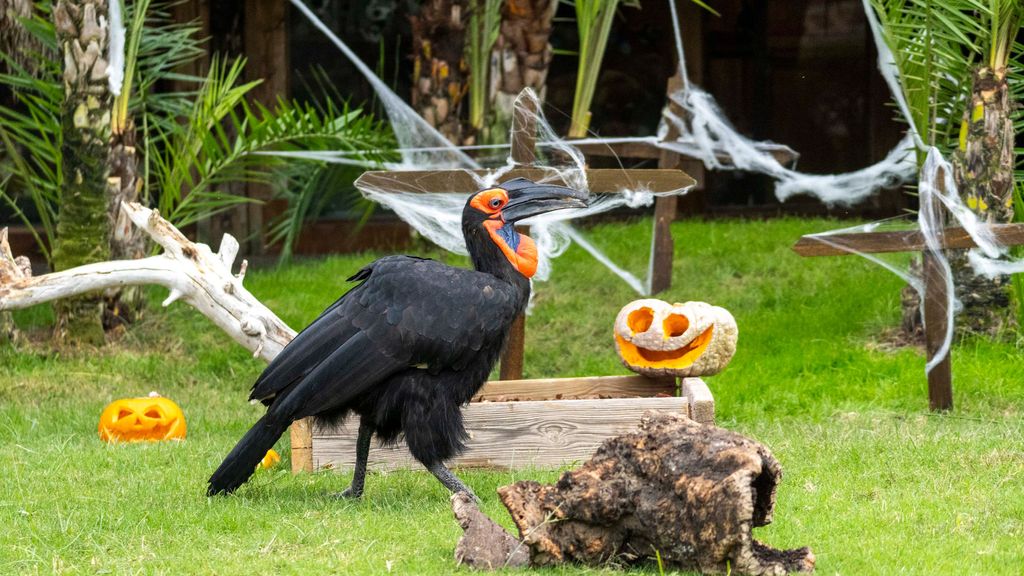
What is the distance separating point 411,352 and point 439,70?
5.39 m

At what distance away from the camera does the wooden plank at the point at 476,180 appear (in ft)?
19.3

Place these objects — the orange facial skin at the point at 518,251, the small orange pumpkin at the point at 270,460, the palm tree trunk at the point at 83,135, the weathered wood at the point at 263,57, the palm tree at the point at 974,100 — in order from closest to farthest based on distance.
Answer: the orange facial skin at the point at 518,251
the small orange pumpkin at the point at 270,460
the palm tree at the point at 974,100
the palm tree trunk at the point at 83,135
the weathered wood at the point at 263,57

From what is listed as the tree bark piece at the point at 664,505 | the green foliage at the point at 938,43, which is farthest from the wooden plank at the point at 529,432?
the green foliage at the point at 938,43

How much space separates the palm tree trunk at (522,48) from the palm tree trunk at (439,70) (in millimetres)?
318

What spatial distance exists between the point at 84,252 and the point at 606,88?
6200 millimetres

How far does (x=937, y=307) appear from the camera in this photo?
6.12m

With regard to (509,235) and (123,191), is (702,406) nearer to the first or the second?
(509,235)

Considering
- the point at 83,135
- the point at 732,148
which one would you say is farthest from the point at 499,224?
the point at 732,148

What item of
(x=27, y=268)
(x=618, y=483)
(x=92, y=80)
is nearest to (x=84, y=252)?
(x=92, y=80)

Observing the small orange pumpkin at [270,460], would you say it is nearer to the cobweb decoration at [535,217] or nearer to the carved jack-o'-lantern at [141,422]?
the carved jack-o'-lantern at [141,422]

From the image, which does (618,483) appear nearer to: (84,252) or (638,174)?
(638,174)

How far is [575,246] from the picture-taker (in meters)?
10.5

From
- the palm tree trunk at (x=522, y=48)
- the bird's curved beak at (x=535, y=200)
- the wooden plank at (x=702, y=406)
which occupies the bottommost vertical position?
the wooden plank at (x=702, y=406)

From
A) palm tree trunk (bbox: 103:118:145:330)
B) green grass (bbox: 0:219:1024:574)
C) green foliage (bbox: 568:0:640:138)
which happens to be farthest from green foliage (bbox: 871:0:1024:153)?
palm tree trunk (bbox: 103:118:145:330)
